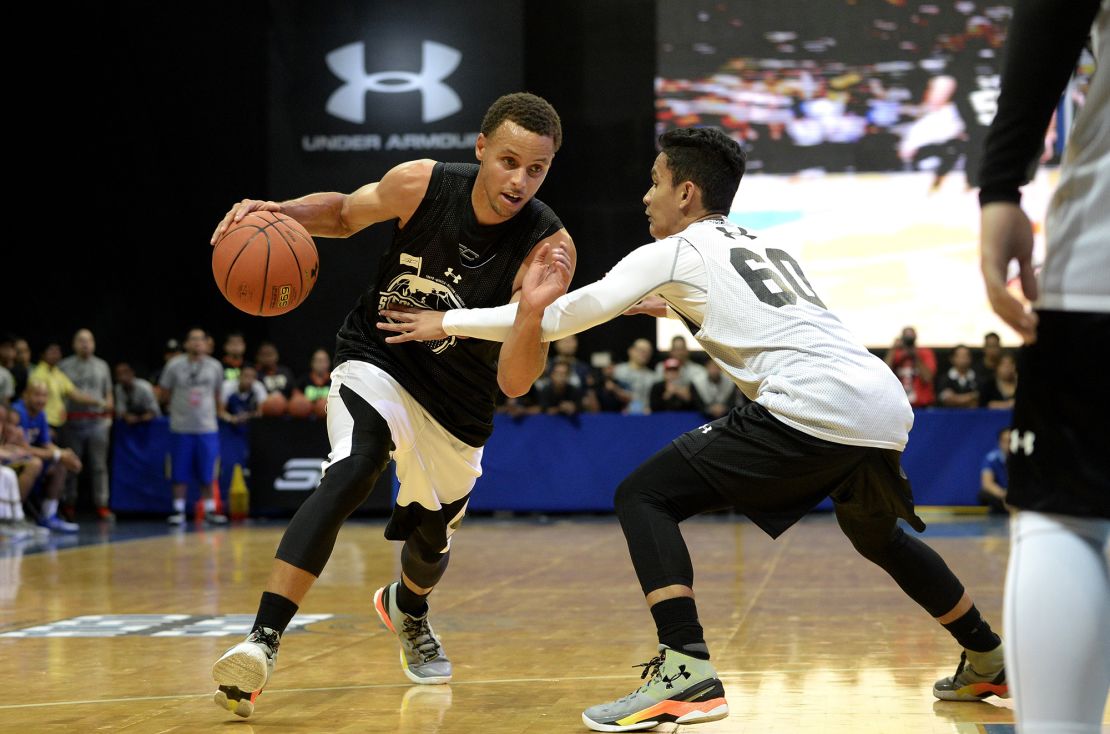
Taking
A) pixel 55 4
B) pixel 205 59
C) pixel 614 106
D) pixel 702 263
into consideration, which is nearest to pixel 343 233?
pixel 702 263

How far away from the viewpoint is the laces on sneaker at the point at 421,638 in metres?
4.32

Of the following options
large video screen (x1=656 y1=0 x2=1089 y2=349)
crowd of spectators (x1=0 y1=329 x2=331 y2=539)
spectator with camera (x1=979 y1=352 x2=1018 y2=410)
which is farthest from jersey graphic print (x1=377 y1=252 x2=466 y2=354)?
large video screen (x1=656 y1=0 x2=1089 y2=349)

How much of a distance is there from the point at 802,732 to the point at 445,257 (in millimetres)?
1952

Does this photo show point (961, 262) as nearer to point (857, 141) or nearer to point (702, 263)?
point (857, 141)

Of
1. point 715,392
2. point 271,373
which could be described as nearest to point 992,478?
point 715,392

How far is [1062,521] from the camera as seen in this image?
2.00 meters

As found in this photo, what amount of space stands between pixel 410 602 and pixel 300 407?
9.08 m

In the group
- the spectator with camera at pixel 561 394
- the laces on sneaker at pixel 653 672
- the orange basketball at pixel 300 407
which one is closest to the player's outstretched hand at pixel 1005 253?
the laces on sneaker at pixel 653 672

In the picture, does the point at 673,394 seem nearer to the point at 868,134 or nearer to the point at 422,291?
the point at 868,134

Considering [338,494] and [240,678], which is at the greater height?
[338,494]

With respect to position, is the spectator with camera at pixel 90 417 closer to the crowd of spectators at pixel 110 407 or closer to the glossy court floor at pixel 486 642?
the crowd of spectators at pixel 110 407

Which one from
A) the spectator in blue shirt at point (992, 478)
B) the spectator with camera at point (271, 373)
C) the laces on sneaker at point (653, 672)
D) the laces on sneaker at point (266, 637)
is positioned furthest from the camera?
the spectator with camera at point (271, 373)

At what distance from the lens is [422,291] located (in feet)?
14.0

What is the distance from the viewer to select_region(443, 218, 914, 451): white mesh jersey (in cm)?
332
